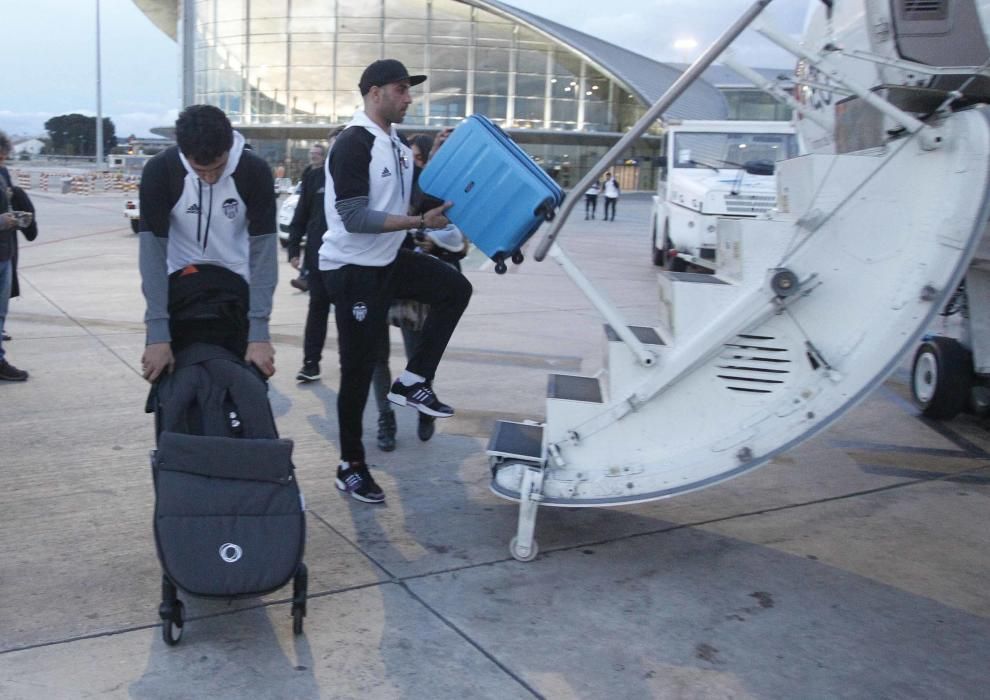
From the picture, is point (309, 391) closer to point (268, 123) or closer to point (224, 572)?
point (224, 572)

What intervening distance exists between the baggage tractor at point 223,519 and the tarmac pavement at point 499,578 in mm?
267

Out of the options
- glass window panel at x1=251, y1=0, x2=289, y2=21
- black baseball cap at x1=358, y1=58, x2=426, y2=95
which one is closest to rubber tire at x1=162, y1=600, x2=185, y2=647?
black baseball cap at x1=358, y1=58, x2=426, y2=95

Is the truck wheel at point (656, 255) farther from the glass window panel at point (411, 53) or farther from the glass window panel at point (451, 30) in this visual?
the glass window panel at point (451, 30)

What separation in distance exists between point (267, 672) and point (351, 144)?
2297mm

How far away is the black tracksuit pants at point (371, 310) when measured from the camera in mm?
4359

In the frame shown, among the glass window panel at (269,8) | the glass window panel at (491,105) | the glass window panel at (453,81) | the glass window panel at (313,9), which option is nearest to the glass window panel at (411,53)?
the glass window panel at (453,81)

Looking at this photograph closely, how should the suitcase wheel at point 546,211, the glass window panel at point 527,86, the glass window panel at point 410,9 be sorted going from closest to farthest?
1. the suitcase wheel at point 546,211
2. the glass window panel at point 410,9
3. the glass window panel at point 527,86

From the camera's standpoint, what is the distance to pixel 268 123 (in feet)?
183

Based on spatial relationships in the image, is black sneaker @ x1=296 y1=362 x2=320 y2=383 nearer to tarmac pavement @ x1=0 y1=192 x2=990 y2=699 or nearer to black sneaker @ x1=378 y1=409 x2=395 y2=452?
tarmac pavement @ x1=0 y1=192 x2=990 y2=699

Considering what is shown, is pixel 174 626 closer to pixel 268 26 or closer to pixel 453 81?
pixel 453 81

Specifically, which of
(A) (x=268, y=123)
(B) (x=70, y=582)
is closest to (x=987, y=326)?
(B) (x=70, y=582)

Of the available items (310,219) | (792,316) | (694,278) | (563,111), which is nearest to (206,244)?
(694,278)

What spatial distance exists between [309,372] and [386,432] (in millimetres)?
1688

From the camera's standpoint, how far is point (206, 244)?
11.9ft
